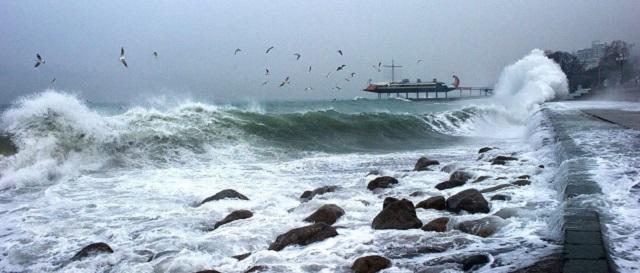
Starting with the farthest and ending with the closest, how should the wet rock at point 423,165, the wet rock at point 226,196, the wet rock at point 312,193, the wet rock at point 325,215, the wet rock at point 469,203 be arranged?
the wet rock at point 423,165
the wet rock at point 312,193
the wet rock at point 226,196
the wet rock at point 325,215
the wet rock at point 469,203

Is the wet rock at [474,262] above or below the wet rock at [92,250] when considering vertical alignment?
above

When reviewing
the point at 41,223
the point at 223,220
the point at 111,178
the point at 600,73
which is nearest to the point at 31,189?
the point at 111,178

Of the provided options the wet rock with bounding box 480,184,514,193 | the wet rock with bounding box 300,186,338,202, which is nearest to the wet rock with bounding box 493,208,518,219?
the wet rock with bounding box 480,184,514,193

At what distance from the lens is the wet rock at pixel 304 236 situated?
5254 millimetres

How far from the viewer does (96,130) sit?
14.4 m

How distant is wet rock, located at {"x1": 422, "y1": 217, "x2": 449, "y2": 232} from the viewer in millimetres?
5301

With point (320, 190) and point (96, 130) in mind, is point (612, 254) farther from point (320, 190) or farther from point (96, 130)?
point (96, 130)

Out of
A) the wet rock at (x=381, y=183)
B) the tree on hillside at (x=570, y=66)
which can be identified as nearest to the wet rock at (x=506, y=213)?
→ the wet rock at (x=381, y=183)

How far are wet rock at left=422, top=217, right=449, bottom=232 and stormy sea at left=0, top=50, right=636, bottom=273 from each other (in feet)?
0.05

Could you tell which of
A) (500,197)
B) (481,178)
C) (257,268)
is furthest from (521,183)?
(257,268)

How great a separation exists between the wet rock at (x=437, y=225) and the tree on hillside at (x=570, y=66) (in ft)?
218

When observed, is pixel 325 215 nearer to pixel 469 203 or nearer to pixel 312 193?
pixel 469 203

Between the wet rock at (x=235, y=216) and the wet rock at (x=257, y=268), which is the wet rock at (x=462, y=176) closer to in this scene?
the wet rock at (x=235, y=216)

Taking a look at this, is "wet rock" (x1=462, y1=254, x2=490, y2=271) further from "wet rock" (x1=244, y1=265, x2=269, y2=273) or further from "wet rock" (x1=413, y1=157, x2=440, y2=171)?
"wet rock" (x1=413, y1=157, x2=440, y2=171)
